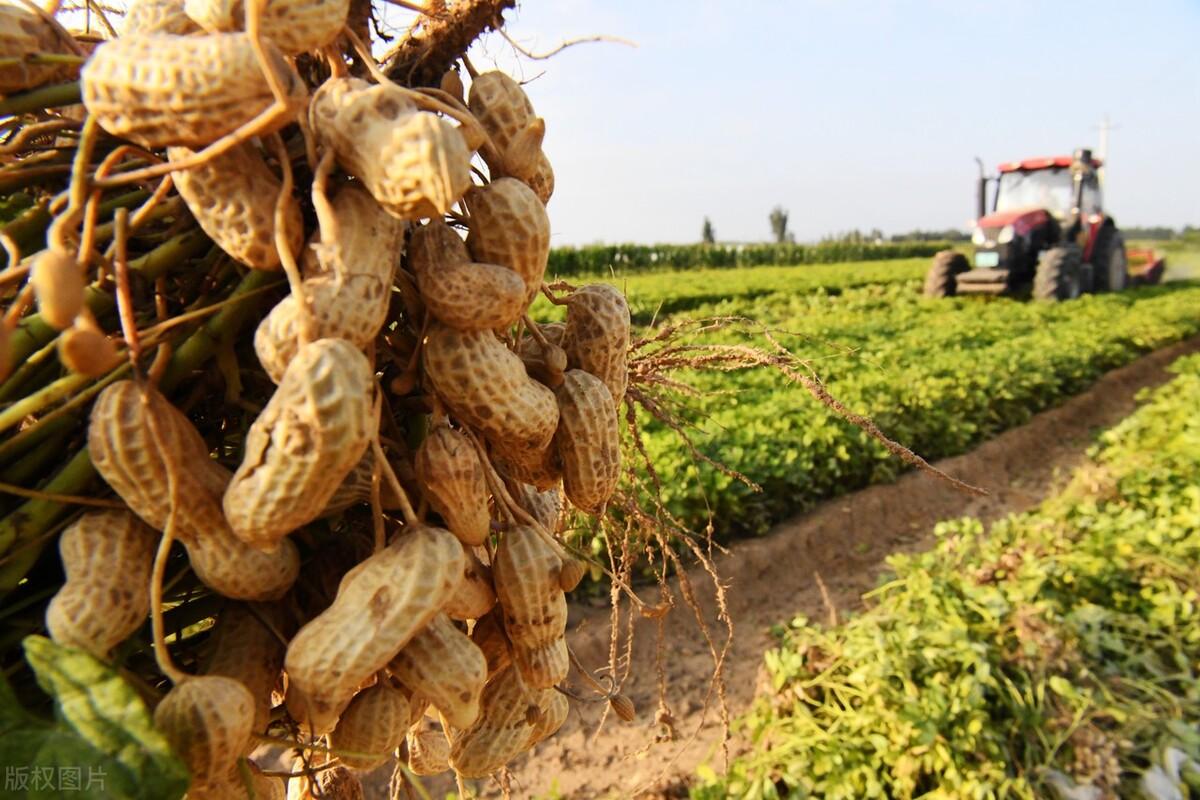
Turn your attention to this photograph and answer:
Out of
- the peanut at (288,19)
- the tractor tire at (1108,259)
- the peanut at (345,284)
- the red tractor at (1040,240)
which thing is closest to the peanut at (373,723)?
the peanut at (345,284)

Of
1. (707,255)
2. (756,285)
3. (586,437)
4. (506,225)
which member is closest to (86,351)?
(506,225)

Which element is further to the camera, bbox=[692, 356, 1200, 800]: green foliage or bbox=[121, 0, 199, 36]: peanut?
bbox=[692, 356, 1200, 800]: green foliage

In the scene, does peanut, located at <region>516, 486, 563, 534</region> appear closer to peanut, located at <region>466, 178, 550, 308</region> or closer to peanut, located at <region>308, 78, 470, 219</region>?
peanut, located at <region>466, 178, 550, 308</region>

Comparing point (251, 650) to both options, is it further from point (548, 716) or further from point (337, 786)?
point (337, 786)

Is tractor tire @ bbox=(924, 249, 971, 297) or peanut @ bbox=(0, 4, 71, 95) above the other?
peanut @ bbox=(0, 4, 71, 95)

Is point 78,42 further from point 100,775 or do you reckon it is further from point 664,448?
point 664,448

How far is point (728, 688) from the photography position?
13.9 ft

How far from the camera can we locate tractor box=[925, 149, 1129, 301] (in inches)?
585

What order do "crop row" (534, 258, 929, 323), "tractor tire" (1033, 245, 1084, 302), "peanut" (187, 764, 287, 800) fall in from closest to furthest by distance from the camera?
"peanut" (187, 764, 287, 800) → "tractor tire" (1033, 245, 1084, 302) → "crop row" (534, 258, 929, 323)

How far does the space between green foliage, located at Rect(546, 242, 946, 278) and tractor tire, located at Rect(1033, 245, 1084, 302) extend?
36.4ft

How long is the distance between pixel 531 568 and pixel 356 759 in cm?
27

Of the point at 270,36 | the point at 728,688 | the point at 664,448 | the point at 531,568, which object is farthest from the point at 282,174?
the point at 664,448

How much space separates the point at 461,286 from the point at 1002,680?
291 cm

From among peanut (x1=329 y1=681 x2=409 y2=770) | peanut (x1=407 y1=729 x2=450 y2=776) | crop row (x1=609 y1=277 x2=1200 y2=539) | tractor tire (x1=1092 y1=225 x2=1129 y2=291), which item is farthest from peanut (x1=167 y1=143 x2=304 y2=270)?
tractor tire (x1=1092 y1=225 x2=1129 y2=291)
